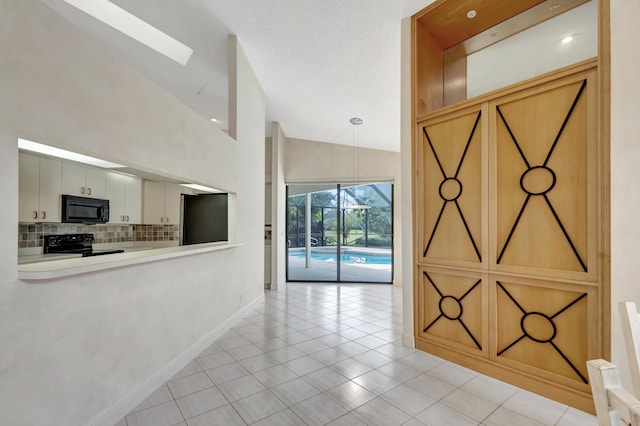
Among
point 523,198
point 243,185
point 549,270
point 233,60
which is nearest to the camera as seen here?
point 549,270

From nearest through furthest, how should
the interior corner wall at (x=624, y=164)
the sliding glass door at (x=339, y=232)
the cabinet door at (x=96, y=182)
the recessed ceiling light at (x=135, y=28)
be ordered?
the interior corner wall at (x=624, y=164)
the recessed ceiling light at (x=135, y=28)
the cabinet door at (x=96, y=182)
the sliding glass door at (x=339, y=232)

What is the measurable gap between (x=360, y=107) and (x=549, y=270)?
362 centimetres

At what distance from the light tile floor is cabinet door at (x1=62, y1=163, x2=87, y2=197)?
2.84m

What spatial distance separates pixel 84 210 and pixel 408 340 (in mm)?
4485

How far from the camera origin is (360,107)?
16.1 feet

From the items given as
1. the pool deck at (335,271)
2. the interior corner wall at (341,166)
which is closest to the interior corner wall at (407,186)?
the interior corner wall at (341,166)

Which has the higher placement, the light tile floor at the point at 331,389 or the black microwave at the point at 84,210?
the black microwave at the point at 84,210

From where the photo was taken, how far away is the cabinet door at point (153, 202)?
5.28m

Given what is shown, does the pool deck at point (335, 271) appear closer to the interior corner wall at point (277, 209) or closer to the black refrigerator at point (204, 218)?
the interior corner wall at point (277, 209)

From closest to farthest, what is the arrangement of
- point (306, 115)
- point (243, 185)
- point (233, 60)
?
point (233, 60)
point (243, 185)
point (306, 115)

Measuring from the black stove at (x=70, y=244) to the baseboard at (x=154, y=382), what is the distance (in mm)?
2266

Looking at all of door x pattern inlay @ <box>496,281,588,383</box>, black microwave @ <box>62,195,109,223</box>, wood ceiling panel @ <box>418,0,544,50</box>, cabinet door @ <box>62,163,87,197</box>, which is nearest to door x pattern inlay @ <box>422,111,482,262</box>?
door x pattern inlay @ <box>496,281,588,383</box>

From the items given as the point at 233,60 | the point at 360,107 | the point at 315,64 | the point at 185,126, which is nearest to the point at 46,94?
the point at 185,126

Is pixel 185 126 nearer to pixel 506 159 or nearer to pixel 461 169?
pixel 461 169
